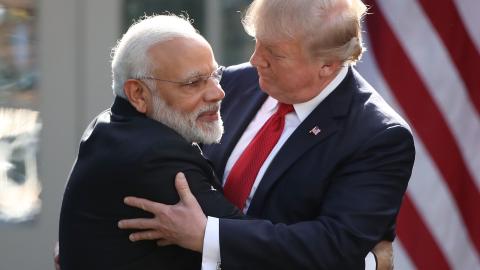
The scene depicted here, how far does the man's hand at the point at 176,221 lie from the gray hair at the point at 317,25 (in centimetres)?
58

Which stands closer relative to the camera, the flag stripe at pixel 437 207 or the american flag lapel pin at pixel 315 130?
the american flag lapel pin at pixel 315 130

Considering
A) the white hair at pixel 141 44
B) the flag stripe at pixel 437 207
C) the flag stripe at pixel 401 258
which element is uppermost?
the white hair at pixel 141 44

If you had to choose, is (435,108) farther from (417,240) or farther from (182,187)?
(182,187)

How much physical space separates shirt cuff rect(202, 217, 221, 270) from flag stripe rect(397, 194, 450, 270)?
2153mm

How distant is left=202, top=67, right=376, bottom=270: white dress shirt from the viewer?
9.87ft

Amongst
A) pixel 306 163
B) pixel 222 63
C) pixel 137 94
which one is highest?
pixel 137 94

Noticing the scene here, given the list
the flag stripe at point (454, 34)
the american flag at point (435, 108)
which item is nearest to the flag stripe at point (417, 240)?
the american flag at point (435, 108)

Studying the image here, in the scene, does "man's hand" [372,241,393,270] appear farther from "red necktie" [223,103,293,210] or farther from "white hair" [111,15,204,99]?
"white hair" [111,15,204,99]

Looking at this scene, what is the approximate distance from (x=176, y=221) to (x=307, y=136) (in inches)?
21.5

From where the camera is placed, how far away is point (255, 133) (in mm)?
3434

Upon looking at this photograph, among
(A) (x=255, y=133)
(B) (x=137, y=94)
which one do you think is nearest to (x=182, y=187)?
(B) (x=137, y=94)

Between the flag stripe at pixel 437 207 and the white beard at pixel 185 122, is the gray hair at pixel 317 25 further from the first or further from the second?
the flag stripe at pixel 437 207

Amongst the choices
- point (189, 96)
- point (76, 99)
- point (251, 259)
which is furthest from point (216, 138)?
point (76, 99)

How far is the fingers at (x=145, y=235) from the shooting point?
2.97 meters
